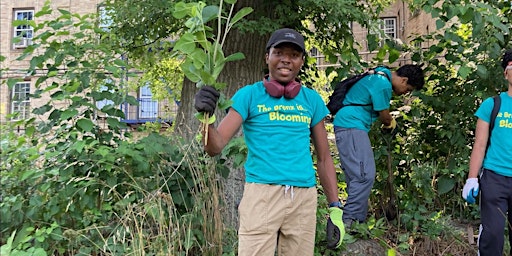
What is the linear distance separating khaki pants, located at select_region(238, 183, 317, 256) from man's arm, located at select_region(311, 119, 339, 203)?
9.2 inches

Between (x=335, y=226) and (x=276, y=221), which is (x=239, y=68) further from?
(x=276, y=221)

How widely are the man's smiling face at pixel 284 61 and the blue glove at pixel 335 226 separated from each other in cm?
80

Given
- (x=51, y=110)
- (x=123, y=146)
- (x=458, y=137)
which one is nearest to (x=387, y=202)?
(x=458, y=137)

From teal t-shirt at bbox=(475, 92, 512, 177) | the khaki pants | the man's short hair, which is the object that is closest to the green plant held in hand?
the khaki pants

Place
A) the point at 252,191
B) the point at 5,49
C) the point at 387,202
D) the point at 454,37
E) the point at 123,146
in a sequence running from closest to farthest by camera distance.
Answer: the point at 252,191
the point at 123,146
the point at 454,37
the point at 387,202
the point at 5,49

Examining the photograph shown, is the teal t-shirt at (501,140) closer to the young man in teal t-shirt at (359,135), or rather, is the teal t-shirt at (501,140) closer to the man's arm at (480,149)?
the man's arm at (480,149)

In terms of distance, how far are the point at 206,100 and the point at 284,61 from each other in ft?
1.96

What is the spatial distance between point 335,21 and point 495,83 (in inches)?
67.0

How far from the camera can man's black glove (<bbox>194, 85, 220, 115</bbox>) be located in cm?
222

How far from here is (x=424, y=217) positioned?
4.80m

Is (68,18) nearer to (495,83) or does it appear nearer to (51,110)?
(51,110)

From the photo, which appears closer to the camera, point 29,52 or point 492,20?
point 492,20

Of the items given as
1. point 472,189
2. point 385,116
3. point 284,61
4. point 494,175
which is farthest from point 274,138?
point 385,116

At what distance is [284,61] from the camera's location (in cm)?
263
